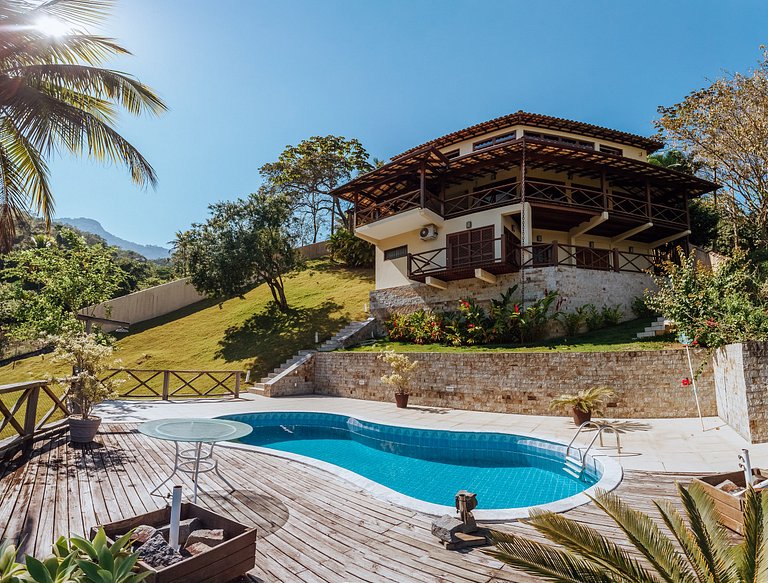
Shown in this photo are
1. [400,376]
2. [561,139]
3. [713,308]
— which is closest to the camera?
[713,308]

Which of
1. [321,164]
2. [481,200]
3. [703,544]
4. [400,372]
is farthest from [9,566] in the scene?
[321,164]

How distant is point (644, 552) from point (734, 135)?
22512mm

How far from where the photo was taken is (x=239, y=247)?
22.0 m

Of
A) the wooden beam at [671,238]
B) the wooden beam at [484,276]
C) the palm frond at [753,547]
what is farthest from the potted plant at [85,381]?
the wooden beam at [671,238]

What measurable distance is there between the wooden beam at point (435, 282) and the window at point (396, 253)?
2774 mm

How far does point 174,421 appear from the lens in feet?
17.3

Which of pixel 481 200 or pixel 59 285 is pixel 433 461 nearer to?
pixel 481 200

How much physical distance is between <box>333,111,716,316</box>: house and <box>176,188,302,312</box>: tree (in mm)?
4993

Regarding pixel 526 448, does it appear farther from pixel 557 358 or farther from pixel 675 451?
pixel 557 358

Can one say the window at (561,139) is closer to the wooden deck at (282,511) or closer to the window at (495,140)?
the window at (495,140)

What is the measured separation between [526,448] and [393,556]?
20.3 ft

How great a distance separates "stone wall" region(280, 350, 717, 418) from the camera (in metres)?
10.9

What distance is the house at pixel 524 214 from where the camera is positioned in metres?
16.8

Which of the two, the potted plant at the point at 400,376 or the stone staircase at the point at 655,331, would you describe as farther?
the potted plant at the point at 400,376
